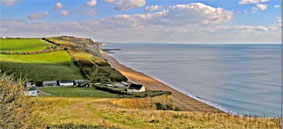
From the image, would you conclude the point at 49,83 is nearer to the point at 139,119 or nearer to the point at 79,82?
the point at 79,82

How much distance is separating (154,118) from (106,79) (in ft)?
91.7

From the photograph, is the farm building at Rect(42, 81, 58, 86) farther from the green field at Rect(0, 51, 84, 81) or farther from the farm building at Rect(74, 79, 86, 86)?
the farm building at Rect(74, 79, 86, 86)

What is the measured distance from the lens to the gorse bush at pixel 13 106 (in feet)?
25.3

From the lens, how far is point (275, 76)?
57281 millimetres

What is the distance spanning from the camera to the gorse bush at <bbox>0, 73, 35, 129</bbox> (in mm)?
7723

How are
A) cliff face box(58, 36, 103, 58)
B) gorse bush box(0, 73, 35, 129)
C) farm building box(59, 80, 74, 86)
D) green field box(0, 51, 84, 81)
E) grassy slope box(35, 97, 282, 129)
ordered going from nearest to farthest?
gorse bush box(0, 73, 35, 129)
grassy slope box(35, 97, 282, 129)
farm building box(59, 80, 74, 86)
green field box(0, 51, 84, 81)
cliff face box(58, 36, 103, 58)

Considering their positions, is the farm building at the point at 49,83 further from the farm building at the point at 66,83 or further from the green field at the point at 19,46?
the green field at the point at 19,46

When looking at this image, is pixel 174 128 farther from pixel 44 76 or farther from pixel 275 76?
pixel 275 76

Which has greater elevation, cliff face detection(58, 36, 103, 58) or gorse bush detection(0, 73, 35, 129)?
cliff face detection(58, 36, 103, 58)

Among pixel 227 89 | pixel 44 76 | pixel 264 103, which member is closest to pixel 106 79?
pixel 44 76

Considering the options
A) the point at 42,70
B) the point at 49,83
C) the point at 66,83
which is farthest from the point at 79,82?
the point at 42,70

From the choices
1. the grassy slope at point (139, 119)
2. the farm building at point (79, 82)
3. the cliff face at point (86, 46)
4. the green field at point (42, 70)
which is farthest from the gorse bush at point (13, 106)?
the cliff face at point (86, 46)

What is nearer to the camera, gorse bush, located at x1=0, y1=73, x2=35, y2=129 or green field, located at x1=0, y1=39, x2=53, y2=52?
gorse bush, located at x1=0, y1=73, x2=35, y2=129

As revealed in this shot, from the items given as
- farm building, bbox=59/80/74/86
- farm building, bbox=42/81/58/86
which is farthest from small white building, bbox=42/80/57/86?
farm building, bbox=59/80/74/86
